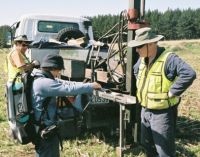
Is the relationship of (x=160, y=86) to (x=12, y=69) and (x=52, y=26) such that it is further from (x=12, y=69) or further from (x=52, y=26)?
(x=52, y=26)

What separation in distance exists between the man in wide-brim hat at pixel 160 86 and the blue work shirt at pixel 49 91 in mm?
765

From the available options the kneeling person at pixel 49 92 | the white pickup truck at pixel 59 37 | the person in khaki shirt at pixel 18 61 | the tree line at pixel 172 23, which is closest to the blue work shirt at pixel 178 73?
the kneeling person at pixel 49 92

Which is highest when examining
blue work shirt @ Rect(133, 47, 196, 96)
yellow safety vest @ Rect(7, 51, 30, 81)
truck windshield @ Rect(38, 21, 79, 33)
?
truck windshield @ Rect(38, 21, 79, 33)

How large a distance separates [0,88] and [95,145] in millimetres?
7609

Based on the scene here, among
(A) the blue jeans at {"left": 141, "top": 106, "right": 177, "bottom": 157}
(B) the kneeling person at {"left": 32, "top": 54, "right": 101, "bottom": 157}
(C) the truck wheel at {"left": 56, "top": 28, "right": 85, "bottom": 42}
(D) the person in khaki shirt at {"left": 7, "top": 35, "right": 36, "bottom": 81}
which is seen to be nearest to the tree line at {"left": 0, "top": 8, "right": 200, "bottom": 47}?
(C) the truck wheel at {"left": 56, "top": 28, "right": 85, "bottom": 42}

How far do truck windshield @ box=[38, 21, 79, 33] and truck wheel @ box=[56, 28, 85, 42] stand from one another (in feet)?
2.27

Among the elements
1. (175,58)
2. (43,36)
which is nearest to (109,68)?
(175,58)

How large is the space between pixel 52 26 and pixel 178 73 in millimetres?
5905

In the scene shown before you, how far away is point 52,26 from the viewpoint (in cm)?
977

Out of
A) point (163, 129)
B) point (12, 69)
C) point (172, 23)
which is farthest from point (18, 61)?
point (172, 23)

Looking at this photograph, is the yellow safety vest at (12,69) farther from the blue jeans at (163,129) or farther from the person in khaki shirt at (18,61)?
the blue jeans at (163,129)

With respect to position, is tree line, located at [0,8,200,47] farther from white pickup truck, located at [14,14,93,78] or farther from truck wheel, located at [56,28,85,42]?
truck wheel, located at [56,28,85,42]

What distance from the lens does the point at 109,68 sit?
6.29 metres

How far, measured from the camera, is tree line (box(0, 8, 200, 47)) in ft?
260
